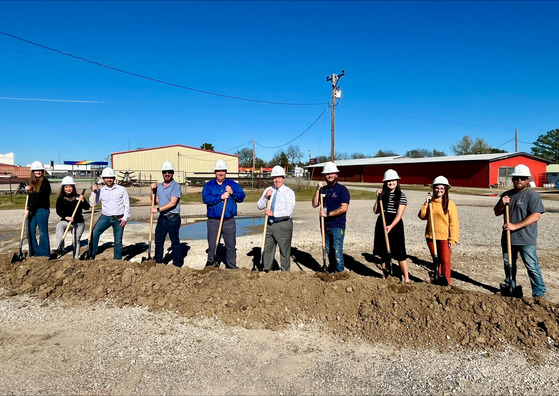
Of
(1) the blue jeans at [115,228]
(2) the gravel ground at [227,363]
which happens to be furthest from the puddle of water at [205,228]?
(2) the gravel ground at [227,363]

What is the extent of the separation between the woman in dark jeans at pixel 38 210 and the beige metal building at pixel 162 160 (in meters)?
33.2

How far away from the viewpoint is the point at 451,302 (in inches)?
160

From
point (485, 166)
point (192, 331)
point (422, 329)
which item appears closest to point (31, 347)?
point (192, 331)

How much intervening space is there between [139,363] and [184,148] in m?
41.4

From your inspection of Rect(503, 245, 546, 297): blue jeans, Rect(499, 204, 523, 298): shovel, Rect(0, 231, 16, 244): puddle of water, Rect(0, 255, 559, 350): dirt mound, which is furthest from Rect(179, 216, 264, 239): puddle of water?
Rect(503, 245, 546, 297): blue jeans

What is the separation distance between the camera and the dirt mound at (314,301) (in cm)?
381

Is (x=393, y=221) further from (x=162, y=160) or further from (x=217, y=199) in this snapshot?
(x=162, y=160)

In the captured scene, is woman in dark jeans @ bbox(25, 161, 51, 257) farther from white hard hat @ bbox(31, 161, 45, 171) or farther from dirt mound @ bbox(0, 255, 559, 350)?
dirt mound @ bbox(0, 255, 559, 350)

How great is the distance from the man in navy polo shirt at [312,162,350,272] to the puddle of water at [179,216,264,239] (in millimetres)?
5095

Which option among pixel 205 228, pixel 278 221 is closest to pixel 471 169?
pixel 205 228

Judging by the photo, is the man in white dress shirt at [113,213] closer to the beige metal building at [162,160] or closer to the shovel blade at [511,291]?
the shovel blade at [511,291]

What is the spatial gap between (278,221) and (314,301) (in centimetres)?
151

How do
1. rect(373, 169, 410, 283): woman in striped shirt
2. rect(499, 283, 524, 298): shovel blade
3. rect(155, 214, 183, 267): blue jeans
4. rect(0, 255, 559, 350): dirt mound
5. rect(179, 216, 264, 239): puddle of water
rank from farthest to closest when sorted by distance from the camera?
rect(179, 216, 264, 239): puddle of water < rect(155, 214, 183, 267): blue jeans < rect(373, 169, 410, 283): woman in striped shirt < rect(499, 283, 524, 298): shovel blade < rect(0, 255, 559, 350): dirt mound

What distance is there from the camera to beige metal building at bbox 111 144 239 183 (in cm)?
4078
